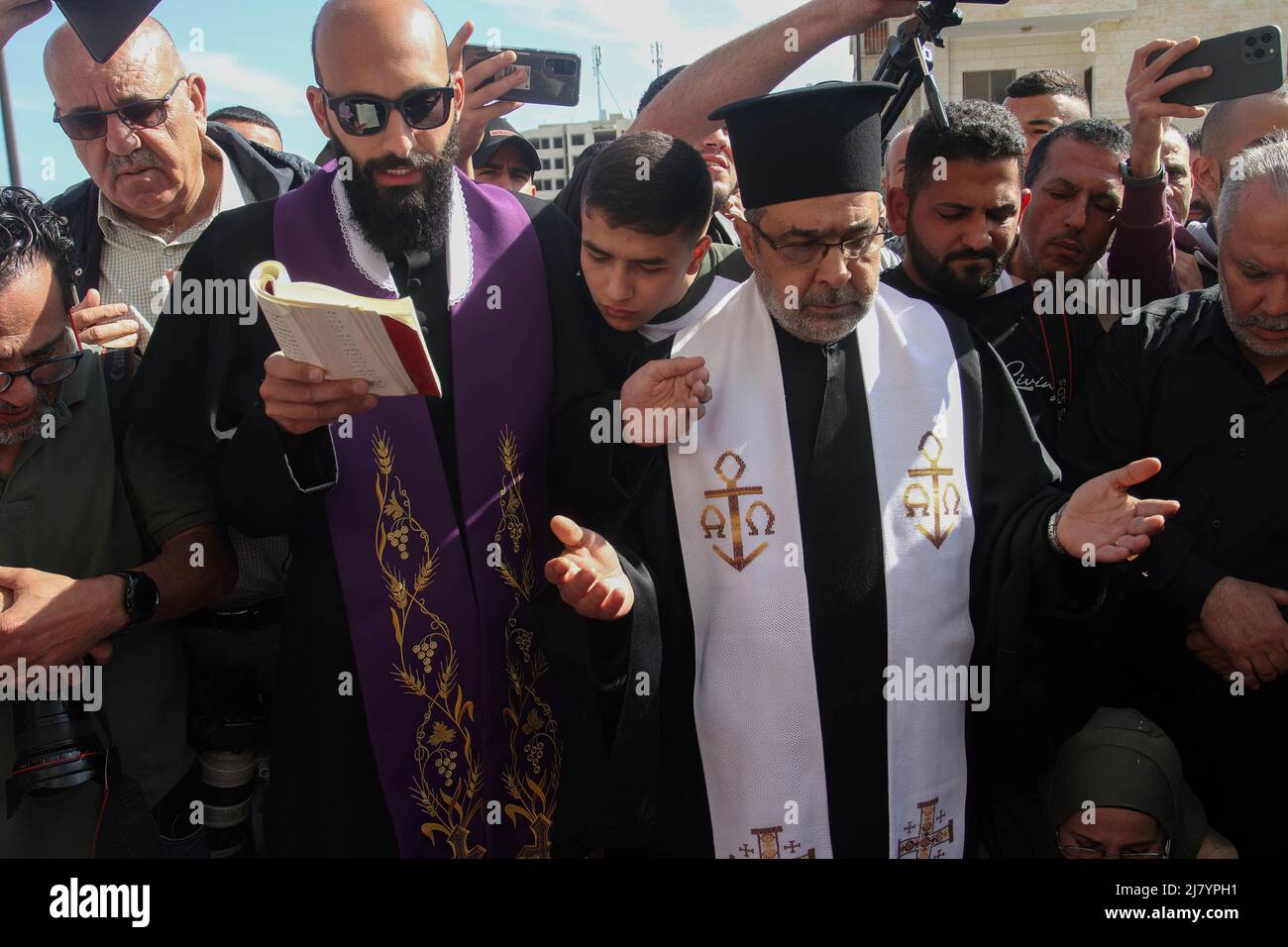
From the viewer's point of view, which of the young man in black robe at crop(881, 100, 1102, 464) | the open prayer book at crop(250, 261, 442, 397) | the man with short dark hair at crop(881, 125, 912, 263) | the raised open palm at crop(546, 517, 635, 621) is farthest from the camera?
the man with short dark hair at crop(881, 125, 912, 263)

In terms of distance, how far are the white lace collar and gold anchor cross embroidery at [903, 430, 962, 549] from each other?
1301 millimetres

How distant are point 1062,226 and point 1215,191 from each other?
1199mm

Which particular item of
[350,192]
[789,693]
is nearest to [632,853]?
[789,693]

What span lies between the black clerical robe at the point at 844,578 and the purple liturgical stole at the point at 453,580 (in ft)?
1.12

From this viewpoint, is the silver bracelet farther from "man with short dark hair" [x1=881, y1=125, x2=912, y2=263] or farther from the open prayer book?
the open prayer book

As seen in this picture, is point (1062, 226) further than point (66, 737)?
Yes

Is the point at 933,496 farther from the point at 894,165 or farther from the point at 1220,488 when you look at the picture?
the point at 894,165

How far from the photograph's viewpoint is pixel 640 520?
2711 millimetres

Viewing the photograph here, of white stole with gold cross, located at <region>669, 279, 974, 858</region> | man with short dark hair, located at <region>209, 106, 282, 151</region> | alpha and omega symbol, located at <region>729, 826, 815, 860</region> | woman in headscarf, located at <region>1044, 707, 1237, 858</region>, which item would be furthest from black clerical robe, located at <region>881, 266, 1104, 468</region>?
man with short dark hair, located at <region>209, 106, 282, 151</region>

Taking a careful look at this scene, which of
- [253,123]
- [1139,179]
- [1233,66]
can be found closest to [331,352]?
[1139,179]

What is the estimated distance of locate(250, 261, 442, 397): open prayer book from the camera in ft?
6.61

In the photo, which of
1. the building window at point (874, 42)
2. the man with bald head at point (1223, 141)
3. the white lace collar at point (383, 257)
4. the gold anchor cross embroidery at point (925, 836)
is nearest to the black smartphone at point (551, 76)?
the white lace collar at point (383, 257)

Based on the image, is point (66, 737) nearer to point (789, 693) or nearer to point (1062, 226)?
point (789, 693)

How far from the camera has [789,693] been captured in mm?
2654
